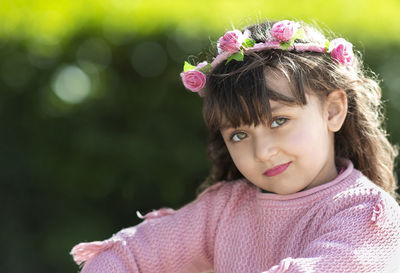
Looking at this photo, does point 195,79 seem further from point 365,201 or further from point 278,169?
point 365,201

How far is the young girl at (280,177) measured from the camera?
2.32 metres

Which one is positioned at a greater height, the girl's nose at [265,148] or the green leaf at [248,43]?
the green leaf at [248,43]

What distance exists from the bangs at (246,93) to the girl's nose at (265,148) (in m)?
0.07

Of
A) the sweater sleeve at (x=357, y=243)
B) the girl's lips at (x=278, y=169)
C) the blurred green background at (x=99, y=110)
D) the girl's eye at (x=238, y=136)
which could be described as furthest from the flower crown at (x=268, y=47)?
the blurred green background at (x=99, y=110)

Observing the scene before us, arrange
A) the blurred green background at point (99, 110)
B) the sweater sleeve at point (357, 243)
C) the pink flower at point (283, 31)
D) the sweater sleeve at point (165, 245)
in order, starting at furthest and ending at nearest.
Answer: the blurred green background at point (99, 110) < the sweater sleeve at point (165, 245) < the pink flower at point (283, 31) < the sweater sleeve at point (357, 243)

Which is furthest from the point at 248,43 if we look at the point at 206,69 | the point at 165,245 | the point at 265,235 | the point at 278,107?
the point at 165,245

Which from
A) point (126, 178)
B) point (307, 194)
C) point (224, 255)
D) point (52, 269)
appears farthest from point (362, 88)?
point (52, 269)

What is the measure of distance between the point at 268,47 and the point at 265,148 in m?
0.41

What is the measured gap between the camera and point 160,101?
4.22 meters

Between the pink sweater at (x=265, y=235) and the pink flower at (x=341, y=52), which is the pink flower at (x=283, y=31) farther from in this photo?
the pink sweater at (x=265, y=235)

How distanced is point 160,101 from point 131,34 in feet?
1.52

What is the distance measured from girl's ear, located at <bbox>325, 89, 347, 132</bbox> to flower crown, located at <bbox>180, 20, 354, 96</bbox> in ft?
0.43

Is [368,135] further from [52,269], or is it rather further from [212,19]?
[52,269]

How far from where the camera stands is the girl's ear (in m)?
2.63
